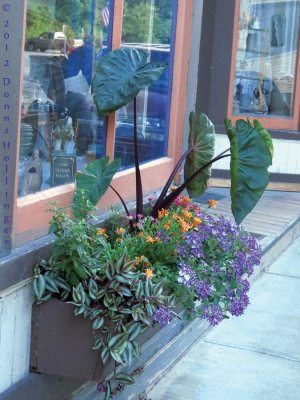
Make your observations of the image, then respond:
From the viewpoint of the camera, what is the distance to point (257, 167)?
378 cm

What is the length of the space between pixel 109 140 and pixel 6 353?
1494 millimetres

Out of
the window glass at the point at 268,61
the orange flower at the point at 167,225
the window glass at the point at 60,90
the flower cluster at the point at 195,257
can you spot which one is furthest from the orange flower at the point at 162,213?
the window glass at the point at 268,61

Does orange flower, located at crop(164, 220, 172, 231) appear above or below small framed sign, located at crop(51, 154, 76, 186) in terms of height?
below

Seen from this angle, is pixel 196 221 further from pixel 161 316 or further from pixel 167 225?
pixel 161 316

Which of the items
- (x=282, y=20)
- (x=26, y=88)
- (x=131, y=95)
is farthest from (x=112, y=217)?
(x=282, y=20)

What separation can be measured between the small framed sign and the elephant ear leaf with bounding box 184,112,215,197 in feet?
2.54

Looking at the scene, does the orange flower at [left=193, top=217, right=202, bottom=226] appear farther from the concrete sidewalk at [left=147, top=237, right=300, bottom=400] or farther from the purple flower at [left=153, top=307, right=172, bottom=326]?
the concrete sidewalk at [left=147, top=237, right=300, bottom=400]

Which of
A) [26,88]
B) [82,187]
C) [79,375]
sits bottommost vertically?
[79,375]

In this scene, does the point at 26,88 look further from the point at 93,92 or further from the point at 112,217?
the point at 112,217

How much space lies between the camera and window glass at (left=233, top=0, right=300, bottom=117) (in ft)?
28.2

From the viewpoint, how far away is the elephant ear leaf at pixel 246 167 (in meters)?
3.71

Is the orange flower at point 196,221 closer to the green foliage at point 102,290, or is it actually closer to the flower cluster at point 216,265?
the flower cluster at point 216,265

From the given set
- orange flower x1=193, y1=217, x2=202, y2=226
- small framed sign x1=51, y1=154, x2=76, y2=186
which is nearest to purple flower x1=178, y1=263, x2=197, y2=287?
orange flower x1=193, y1=217, x2=202, y2=226

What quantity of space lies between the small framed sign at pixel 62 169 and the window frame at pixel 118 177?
4 centimetres
